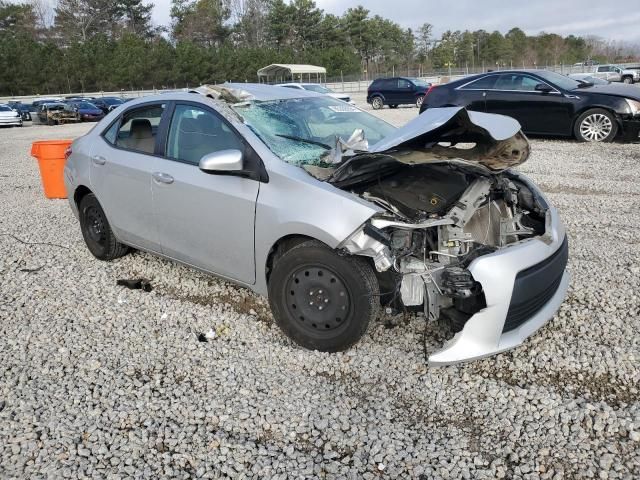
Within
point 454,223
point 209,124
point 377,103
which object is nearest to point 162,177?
point 209,124

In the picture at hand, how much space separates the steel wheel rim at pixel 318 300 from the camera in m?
3.31

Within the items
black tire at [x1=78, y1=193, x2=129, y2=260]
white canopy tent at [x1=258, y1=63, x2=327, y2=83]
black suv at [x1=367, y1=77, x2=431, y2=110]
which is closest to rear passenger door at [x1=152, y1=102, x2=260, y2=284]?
black tire at [x1=78, y1=193, x2=129, y2=260]

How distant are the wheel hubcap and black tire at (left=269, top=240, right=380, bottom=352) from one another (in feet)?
7.76

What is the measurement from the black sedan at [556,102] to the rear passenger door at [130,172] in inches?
349

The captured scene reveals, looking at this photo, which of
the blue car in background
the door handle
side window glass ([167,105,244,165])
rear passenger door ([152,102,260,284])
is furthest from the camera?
the blue car in background

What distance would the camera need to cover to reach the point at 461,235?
3.26 meters

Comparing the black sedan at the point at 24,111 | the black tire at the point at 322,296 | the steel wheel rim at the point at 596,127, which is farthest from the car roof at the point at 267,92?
the black sedan at the point at 24,111

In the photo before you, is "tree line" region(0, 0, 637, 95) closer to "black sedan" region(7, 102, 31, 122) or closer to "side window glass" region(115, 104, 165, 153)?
"black sedan" region(7, 102, 31, 122)

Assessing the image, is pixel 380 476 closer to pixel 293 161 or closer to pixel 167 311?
pixel 293 161

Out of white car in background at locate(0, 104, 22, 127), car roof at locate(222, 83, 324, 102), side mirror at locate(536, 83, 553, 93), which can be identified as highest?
car roof at locate(222, 83, 324, 102)

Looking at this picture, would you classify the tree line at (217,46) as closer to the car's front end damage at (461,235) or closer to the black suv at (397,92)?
the black suv at (397,92)

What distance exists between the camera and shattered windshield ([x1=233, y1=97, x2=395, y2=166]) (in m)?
3.82

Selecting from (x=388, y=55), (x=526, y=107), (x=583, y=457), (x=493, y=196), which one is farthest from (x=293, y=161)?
(x=388, y=55)

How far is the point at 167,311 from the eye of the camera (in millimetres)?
4289
